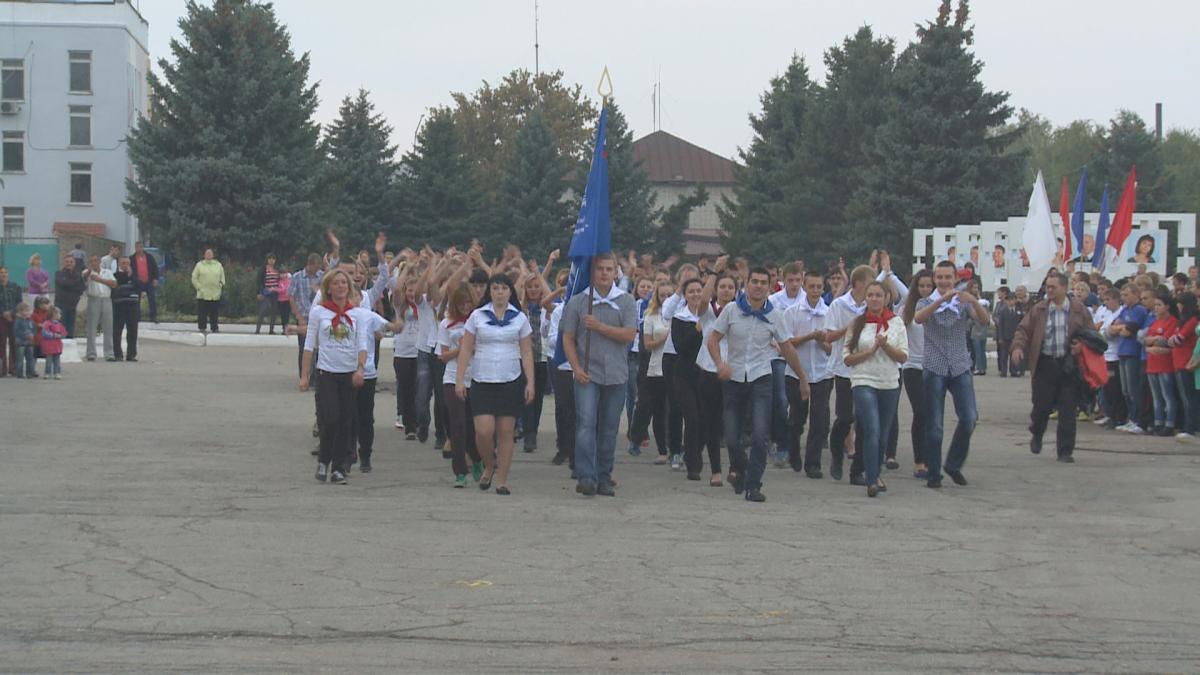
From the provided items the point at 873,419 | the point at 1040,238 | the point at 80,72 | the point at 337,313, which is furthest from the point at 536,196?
the point at 873,419

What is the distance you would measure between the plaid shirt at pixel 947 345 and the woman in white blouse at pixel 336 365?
4.76 m

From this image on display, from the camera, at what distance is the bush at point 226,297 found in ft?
137

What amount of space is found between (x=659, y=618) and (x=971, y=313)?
22.7 ft

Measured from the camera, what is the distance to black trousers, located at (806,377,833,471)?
13711 millimetres

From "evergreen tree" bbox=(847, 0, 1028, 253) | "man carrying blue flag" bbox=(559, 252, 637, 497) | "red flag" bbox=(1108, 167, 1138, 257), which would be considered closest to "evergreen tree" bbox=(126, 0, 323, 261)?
"evergreen tree" bbox=(847, 0, 1028, 253)

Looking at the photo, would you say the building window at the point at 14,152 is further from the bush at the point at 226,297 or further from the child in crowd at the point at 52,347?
the child in crowd at the point at 52,347

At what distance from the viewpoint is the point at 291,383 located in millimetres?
23328

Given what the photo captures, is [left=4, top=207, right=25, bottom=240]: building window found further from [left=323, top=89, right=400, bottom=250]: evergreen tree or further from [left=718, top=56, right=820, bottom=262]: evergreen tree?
[left=718, top=56, right=820, bottom=262]: evergreen tree

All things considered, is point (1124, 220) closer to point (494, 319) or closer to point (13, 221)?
point (494, 319)

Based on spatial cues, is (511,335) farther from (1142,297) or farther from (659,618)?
(1142,297)

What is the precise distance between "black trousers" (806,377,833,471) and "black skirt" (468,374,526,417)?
9.83 ft

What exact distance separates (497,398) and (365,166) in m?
58.2

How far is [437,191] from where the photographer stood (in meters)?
69.6

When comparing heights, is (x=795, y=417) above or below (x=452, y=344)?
below
